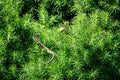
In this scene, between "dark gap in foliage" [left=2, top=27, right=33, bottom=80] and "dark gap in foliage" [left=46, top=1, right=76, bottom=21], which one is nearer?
"dark gap in foliage" [left=2, top=27, right=33, bottom=80]

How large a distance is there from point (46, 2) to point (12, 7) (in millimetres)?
247

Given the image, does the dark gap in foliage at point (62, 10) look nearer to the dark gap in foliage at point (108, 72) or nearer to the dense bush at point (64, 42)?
the dense bush at point (64, 42)

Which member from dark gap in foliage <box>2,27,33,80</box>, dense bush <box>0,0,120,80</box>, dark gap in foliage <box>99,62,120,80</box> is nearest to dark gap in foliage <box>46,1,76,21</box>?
dense bush <box>0,0,120,80</box>

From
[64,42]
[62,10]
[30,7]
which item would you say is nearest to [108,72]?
[64,42]

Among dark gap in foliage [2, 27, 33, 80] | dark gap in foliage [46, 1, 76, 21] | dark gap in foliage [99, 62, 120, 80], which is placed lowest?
dark gap in foliage [99, 62, 120, 80]

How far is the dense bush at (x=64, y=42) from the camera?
Result: 1.75m

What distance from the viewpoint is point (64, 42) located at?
5.88 feet

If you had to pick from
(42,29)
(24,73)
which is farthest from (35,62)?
(42,29)

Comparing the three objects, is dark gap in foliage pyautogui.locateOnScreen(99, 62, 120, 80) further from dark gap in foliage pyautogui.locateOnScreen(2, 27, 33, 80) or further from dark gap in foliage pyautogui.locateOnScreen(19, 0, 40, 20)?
dark gap in foliage pyautogui.locateOnScreen(19, 0, 40, 20)

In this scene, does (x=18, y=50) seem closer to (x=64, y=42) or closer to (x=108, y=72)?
(x=64, y=42)

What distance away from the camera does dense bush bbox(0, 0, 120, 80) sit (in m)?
1.75

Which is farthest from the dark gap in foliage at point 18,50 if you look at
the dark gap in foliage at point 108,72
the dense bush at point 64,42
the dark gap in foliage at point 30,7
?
the dark gap in foliage at point 108,72

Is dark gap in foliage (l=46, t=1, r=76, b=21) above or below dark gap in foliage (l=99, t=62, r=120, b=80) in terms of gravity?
above

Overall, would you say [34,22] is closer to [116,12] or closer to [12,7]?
[12,7]
